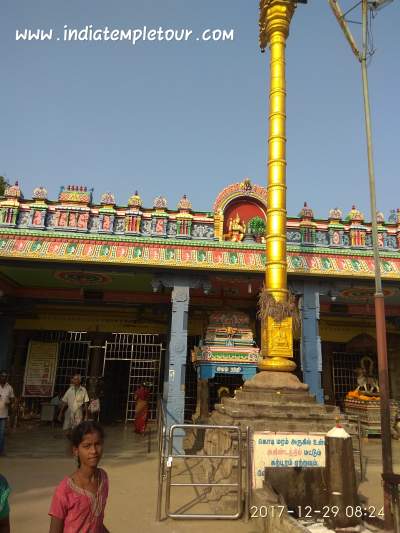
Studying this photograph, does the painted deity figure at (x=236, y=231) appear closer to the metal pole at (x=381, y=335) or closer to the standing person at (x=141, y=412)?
the standing person at (x=141, y=412)

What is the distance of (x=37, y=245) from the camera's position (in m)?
11.1

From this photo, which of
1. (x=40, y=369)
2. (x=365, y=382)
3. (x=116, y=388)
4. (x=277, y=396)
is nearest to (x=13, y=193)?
(x=40, y=369)

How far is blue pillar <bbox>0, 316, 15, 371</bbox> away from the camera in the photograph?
1461cm

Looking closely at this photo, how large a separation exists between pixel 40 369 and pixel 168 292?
5.89m

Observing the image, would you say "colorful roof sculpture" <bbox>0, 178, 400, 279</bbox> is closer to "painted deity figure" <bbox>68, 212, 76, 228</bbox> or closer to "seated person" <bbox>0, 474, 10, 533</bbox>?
"painted deity figure" <bbox>68, 212, 76, 228</bbox>

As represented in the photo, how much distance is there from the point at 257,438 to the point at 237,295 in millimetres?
9537

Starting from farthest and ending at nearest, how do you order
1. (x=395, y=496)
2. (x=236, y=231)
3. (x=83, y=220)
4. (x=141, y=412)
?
(x=141, y=412), (x=236, y=231), (x=83, y=220), (x=395, y=496)

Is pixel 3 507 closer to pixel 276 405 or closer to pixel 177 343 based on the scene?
pixel 276 405

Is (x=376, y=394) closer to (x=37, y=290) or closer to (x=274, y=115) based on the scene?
(x=274, y=115)

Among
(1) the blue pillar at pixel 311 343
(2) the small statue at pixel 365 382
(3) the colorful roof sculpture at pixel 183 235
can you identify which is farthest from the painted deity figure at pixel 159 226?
(2) the small statue at pixel 365 382

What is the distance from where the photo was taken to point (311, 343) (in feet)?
36.1

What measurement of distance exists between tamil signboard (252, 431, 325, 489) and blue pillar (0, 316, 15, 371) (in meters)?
11.8

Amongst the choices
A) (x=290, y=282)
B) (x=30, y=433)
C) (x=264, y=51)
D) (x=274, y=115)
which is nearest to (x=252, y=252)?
(x=290, y=282)

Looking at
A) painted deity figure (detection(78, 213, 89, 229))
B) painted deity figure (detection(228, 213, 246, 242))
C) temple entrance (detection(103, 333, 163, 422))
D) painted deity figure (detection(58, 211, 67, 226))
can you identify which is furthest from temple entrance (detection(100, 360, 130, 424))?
painted deity figure (detection(228, 213, 246, 242))
